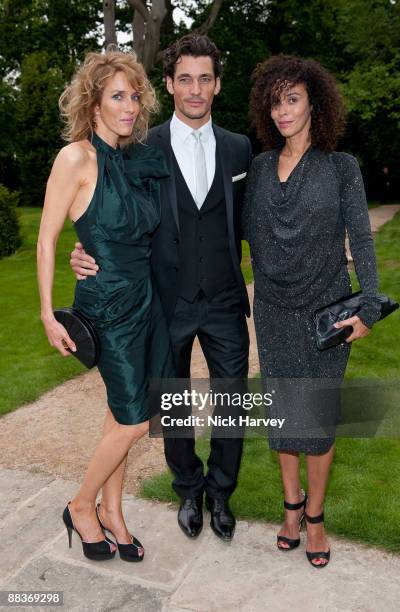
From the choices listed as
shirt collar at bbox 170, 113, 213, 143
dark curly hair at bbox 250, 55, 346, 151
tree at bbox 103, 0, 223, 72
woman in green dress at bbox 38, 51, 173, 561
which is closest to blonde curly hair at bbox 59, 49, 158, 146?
woman in green dress at bbox 38, 51, 173, 561

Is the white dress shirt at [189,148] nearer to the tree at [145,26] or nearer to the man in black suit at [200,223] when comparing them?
the man in black suit at [200,223]

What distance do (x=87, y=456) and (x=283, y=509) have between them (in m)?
1.48

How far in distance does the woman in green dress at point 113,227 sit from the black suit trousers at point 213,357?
9.0 inches

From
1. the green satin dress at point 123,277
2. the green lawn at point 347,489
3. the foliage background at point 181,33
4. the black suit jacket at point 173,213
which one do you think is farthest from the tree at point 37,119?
the green satin dress at point 123,277

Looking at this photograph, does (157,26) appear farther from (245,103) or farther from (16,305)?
(245,103)

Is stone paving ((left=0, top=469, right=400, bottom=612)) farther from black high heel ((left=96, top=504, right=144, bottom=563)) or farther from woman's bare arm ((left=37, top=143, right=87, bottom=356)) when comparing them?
woman's bare arm ((left=37, top=143, right=87, bottom=356))

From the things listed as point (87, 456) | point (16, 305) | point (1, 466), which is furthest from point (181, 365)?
point (16, 305)

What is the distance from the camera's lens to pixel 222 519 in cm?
342

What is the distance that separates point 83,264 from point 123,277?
193 mm

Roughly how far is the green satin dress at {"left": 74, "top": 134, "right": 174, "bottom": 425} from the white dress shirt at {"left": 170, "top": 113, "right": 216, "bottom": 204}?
0.16 metres

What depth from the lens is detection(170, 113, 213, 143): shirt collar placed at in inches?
129

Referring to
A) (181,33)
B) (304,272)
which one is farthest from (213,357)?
(181,33)

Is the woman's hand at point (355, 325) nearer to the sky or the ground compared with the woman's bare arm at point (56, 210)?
nearer to the ground

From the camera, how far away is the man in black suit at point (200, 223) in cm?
322
